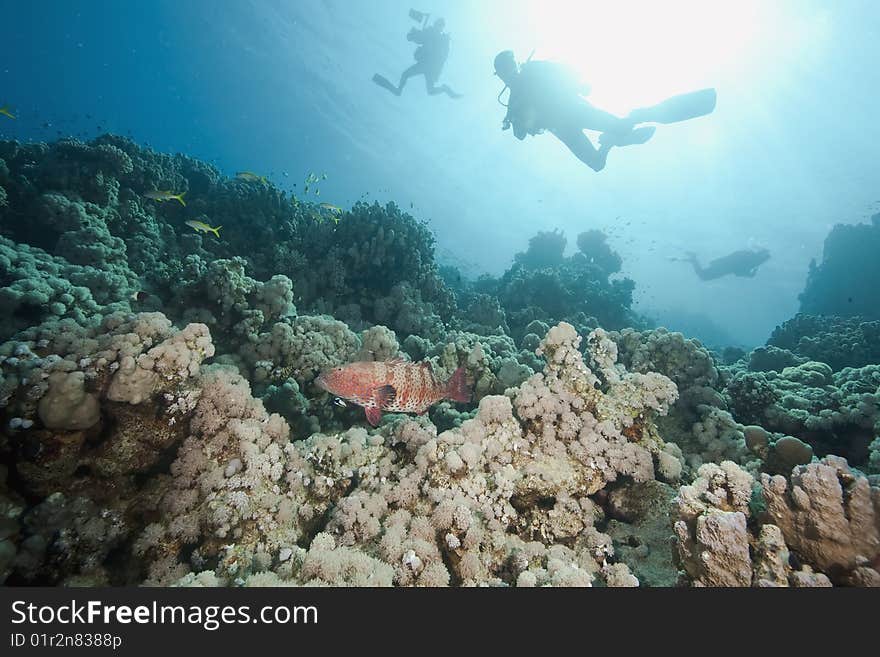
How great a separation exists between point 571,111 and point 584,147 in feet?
5.76

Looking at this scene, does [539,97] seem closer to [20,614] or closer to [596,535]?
[596,535]

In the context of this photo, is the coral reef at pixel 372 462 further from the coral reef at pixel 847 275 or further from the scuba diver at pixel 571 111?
the coral reef at pixel 847 275

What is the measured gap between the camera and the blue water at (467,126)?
3712cm

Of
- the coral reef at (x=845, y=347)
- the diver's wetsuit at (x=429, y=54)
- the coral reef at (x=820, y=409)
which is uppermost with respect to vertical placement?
the diver's wetsuit at (x=429, y=54)

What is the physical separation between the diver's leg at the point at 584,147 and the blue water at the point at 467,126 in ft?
13.9

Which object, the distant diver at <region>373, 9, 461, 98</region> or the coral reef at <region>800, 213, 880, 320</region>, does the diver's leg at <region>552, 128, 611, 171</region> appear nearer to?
the distant diver at <region>373, 9, 461, 98</region>

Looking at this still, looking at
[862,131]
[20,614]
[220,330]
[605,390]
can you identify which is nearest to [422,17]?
[220,330]

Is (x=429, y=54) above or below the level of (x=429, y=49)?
below

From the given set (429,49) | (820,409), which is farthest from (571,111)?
(429,49)

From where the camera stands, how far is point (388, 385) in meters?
3.62

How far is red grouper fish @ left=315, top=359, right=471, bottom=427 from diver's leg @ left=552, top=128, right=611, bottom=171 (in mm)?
17601

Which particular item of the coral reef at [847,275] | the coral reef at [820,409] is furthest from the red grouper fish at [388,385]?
the coral reef at [847,275]

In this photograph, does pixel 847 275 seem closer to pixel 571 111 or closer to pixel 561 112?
pixel 571 111

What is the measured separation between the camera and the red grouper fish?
350cm
